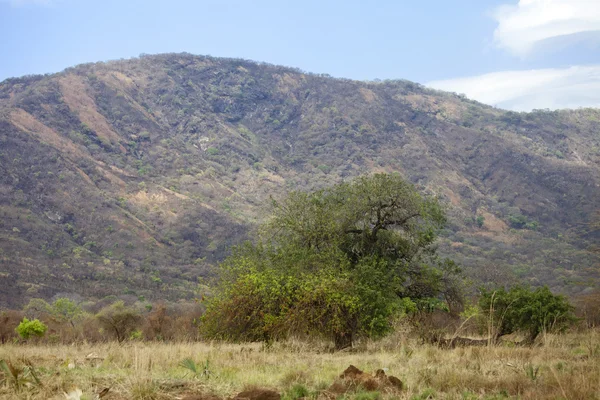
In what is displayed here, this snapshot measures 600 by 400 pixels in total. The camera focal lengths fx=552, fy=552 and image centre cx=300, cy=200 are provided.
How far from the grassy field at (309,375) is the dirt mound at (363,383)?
0.32ft

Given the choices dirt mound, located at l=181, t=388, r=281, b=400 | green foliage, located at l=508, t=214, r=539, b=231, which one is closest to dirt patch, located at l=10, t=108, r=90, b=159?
green foliage, located at l=508, t=214, r=539, b=231

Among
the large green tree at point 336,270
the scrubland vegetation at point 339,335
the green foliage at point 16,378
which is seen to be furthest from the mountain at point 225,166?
the green foliage at point 16,378

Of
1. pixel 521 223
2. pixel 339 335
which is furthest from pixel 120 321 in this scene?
pixel 521 223

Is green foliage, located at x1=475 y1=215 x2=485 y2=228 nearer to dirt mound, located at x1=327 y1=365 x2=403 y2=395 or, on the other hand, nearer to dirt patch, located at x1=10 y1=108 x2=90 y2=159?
dirt patch, located at x1=10 y1=108 x2=90 y2=159

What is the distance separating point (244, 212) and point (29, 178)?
107ft

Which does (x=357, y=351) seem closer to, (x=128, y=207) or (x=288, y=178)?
A: (x=128, y=207)

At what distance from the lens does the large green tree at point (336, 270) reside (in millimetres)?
15039

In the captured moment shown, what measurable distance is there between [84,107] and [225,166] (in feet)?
108

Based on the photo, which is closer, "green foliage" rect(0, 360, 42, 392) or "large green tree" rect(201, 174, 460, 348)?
"green foliage" rect(0, 360, 42, 392)

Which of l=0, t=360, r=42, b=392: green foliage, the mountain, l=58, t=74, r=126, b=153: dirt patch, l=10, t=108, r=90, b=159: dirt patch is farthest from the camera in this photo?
l=58, t=74, r=126, b=153: dirt patch

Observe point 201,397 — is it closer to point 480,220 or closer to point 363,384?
point 363,384

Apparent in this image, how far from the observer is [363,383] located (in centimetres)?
662

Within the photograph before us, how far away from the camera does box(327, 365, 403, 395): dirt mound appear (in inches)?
259

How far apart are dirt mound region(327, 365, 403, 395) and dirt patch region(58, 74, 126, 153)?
105m
